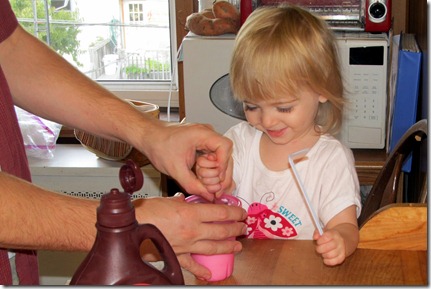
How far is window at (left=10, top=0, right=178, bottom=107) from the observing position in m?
2.89

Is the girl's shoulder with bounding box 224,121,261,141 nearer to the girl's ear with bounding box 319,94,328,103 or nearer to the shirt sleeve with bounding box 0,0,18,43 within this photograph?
the girl's ear with bounding box 319,94,328,103

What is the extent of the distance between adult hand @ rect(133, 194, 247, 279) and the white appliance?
114 centimetres

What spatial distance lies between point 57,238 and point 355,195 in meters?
0.68

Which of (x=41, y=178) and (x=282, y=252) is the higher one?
(x=282, y=252)

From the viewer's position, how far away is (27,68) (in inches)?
53.7

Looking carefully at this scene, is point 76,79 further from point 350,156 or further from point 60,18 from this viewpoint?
point 60,18

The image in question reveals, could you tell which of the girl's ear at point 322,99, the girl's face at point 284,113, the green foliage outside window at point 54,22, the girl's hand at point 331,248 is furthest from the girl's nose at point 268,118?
the green foliage outside window at point 54,22

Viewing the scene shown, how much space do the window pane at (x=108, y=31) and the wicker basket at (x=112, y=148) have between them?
44 cm

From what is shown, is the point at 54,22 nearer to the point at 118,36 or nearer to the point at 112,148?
the point at 118,36

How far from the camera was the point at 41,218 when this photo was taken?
3.15ft

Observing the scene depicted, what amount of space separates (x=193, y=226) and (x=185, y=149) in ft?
0.73

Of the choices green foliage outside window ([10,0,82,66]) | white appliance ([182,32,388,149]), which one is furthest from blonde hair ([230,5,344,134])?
green foliage outside window ([10,0,82,66])

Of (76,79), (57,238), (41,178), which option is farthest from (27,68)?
(41,178)

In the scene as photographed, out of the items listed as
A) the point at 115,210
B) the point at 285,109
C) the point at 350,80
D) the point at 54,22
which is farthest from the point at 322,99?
the point at 54,22
